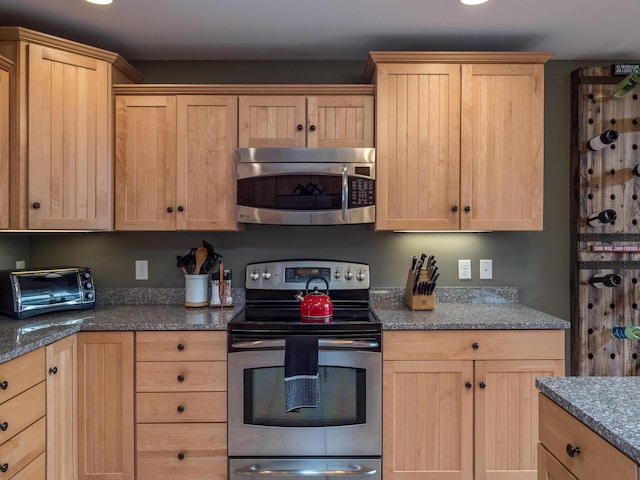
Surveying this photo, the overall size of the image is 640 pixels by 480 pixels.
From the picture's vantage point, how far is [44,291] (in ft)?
7.55

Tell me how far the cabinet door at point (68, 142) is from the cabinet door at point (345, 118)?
3.56 ft

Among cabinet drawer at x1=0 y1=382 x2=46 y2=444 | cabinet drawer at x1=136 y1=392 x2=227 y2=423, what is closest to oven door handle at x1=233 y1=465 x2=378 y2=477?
→ cabinet drawer at x1=136 y1=392 x2=227 y2=423

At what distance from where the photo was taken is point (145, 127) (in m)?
2.44

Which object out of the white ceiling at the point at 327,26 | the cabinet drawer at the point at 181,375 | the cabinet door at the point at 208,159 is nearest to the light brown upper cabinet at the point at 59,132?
the white ceiling at the point at 327,26

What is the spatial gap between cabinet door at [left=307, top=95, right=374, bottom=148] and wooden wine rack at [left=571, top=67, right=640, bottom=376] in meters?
1.29

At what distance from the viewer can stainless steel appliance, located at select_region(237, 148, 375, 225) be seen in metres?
2.40

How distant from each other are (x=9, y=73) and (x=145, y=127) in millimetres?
631

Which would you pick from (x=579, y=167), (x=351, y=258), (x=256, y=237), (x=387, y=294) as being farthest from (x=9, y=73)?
(x=579, y=167)

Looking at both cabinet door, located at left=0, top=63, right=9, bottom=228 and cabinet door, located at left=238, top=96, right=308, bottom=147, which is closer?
cabinet door, located at left=0, top=63, right=9, bottom=228

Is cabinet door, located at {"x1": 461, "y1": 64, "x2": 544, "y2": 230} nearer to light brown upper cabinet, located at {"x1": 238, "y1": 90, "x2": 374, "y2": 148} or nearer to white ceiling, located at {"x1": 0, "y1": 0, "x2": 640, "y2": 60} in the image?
white ceiling, located at {"x1": 0, "y1": 0, "x2": 640, "y2": 60}

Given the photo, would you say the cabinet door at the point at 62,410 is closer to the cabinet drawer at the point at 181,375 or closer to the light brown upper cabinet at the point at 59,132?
the cabinet drawer at the point at 181,375

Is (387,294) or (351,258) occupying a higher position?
(351,258)

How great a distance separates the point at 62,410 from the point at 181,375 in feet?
1.66

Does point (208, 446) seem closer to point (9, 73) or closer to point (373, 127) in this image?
point (373, 127)
